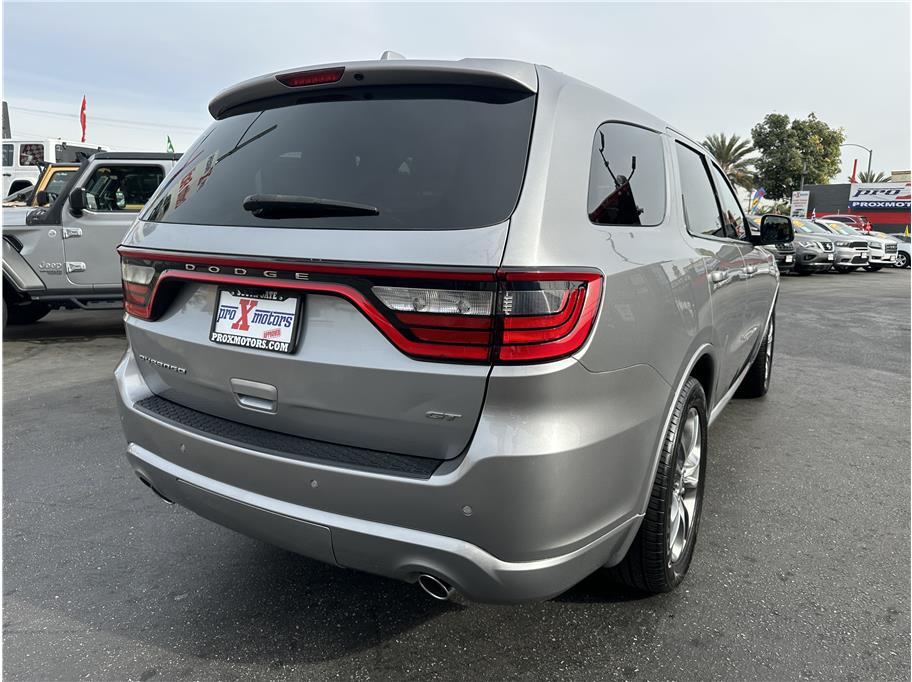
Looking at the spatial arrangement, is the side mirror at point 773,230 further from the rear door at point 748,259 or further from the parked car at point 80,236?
the parked car at point 80,236

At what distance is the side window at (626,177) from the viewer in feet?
6.64

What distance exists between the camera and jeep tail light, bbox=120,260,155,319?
227 cm

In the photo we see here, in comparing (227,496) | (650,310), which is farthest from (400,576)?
(650,310)

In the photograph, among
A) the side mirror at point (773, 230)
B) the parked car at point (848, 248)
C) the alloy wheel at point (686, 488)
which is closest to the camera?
the alloy wheel at point (686, 488)

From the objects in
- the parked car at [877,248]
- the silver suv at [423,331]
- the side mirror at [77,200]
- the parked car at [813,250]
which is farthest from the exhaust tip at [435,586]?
the parked car at [877,248]

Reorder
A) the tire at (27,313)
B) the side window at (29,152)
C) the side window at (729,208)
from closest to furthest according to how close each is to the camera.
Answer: the side window at (729,208) → the tire at (27,313) → the side window at (29,152)

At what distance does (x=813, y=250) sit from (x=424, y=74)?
750 inches

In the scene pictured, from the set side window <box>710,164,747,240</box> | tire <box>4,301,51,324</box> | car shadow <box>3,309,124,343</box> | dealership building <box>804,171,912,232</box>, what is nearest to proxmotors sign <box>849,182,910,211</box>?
dealership building <box>804,171,912,232</box>

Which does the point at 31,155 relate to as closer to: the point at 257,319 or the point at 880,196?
the point at 257,319

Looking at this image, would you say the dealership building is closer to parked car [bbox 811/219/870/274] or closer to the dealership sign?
the dealership sign

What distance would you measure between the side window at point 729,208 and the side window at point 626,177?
1.09 m

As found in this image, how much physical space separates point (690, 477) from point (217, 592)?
1896 millimetres

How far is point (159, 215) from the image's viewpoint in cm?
238

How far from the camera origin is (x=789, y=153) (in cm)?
4169
